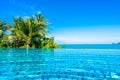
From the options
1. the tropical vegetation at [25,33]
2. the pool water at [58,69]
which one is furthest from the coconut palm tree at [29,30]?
the pool water at [58,69]

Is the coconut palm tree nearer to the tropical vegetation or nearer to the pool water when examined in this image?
the tropical vegetation

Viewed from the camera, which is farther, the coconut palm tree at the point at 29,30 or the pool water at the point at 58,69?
the coconut palm tree at the point at 29,30

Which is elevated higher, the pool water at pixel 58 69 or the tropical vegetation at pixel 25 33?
the tropical vegetation at pixel 25 33

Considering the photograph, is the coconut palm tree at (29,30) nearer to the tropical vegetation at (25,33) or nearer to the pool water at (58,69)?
the tropical vegetation at (25,33)

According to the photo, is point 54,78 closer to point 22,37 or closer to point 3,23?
point 22,37

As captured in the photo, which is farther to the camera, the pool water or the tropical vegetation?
the tropical vegetation

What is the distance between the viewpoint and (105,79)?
7.63 metres

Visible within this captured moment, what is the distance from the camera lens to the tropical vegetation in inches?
1102

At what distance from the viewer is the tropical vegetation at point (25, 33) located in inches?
1102

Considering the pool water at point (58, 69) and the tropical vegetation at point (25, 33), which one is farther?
the tropical vegetation at point (25, 33)

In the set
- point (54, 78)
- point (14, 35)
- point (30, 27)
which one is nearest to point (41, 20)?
point (30, 27)

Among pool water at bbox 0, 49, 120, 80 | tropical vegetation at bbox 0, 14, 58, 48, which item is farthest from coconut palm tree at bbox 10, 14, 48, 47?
pool water at bbox 0, 49, 120, 80

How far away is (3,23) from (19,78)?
23514 millimetres

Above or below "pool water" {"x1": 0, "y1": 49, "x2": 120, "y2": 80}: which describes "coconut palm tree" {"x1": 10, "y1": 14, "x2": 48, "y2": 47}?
above
